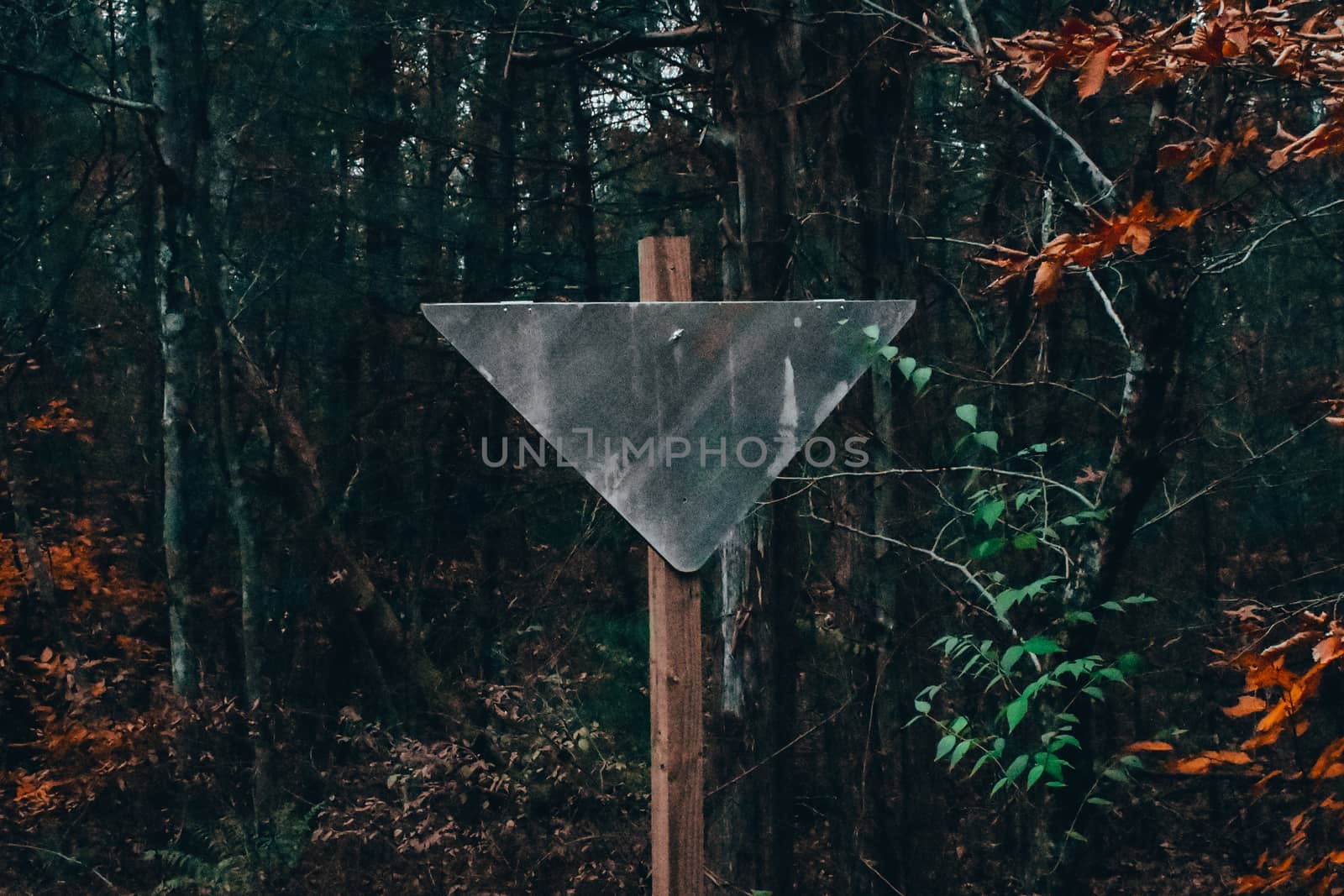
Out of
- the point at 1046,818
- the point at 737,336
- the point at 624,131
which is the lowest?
the point at 1046,818

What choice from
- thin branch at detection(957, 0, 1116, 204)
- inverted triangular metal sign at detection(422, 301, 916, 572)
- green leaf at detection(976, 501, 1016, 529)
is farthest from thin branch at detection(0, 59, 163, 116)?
green leaf at detection(976, 501, 1016, 529)

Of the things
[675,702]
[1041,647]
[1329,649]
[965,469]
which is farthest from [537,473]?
[1329,649]

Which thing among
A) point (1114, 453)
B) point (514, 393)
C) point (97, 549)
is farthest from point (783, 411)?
point (97, 549)

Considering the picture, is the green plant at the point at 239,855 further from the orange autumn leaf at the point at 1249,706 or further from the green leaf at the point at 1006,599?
the orange autumn leaf at the point at 1249,706

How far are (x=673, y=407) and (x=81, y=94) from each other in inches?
320

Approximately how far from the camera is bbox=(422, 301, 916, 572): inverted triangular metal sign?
2.38 m

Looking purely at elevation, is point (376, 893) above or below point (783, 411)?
below

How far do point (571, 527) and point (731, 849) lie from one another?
5210 millimetres

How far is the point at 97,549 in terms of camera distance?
11281mm

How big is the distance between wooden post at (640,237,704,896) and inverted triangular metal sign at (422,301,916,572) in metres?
0.10

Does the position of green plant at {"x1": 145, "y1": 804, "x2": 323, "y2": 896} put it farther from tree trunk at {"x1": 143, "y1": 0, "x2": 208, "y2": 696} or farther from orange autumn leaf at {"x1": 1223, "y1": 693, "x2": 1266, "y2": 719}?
orange autumn leaf at {"x1": 1223, "y1": 693, "x2": 1266, "y2": 719}

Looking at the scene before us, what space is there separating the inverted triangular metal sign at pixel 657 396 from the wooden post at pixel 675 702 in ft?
0.33

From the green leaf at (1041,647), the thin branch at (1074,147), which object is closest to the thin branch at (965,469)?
the green leaf at (1041,647)

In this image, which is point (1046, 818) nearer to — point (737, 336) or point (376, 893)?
point (737, 336)
